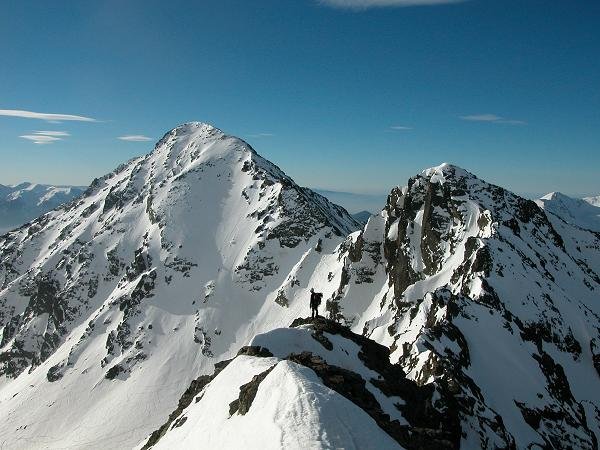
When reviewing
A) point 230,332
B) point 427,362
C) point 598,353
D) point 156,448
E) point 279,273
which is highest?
point 427,362

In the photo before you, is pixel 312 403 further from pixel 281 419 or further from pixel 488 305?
pixel 488 305

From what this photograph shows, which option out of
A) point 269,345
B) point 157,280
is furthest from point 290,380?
point 157,280

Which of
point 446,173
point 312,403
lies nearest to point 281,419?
point 312,403

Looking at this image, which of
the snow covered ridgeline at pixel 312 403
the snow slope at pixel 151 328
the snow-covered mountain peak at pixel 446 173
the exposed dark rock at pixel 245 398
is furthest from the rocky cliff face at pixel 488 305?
the snow slope at pixel 151 328

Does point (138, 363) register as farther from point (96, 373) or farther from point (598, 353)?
point (598, 353)

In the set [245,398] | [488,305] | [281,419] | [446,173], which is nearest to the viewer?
[281,419]

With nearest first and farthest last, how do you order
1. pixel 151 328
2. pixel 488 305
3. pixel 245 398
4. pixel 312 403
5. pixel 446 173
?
pixel 312 403
pixel 245 398
pixel 488 305
pixel 446 173
pixel 151 328

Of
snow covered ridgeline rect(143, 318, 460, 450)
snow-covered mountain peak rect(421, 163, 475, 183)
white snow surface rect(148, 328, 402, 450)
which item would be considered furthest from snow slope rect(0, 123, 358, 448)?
white snow surface rect(148, 328, 402, 450)

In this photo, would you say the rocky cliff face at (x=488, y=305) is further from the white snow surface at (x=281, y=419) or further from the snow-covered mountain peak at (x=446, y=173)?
the white snow surface at (x=281, y=419)

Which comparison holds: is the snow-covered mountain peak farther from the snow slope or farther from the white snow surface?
the white snow surface
